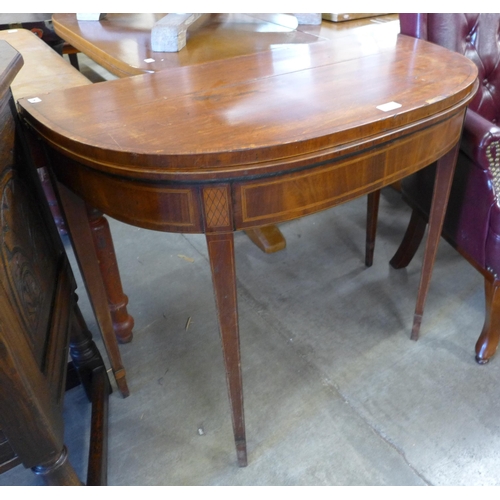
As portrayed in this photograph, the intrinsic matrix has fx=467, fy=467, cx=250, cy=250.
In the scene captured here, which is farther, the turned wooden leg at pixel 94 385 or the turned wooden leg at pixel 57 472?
the turned wooden leg at pixel 94 385

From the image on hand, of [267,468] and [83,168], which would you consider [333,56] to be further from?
[267,468]

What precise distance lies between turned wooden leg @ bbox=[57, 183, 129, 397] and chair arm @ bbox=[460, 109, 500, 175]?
2.87 ft

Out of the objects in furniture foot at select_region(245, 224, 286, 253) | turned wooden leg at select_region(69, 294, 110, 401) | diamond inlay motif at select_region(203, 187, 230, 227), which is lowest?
furniture foot at select_region(245, 224, 286, 253)

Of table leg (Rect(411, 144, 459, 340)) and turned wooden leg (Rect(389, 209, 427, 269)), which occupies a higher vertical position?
table leg (Rect(411, 144, 459, 340))

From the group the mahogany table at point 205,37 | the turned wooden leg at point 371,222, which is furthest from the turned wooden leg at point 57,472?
the turned wooden leg at point 371,222

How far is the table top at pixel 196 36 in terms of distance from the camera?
1.28 m

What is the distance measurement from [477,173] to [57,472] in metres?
1.09

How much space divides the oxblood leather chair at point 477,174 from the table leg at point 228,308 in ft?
2.22

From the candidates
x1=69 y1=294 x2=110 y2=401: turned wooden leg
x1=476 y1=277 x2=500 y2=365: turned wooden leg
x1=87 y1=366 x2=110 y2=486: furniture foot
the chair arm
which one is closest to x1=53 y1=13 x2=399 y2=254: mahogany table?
x1=69 y1=294 x2=110 y2=401: turned wooden leg

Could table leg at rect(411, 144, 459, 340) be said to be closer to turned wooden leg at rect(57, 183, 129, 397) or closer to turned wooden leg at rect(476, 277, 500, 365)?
turned wooden leg at rect(476, 277, 500, 365)

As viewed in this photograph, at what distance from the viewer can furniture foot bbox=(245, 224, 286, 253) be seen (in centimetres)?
175

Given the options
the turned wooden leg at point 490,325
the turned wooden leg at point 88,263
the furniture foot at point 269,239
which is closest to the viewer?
the turned wooden leg at point 88,263

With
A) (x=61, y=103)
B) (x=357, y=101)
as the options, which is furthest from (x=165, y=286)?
(x=357, y=101)

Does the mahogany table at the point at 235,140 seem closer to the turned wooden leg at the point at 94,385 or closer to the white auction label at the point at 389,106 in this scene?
the white auction label at the point at 389,106
